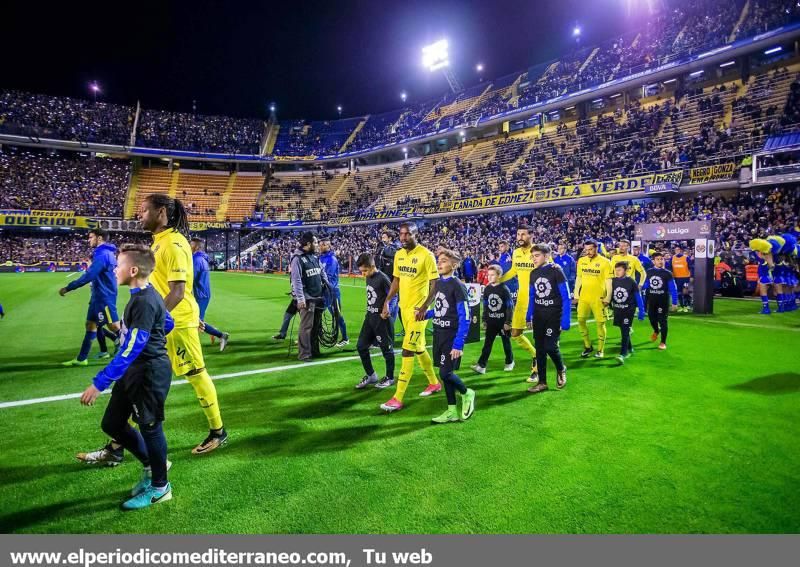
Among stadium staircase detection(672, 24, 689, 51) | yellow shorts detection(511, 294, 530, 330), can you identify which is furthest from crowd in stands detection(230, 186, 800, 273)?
stadium staircase detection(672, 24, 689, 51)

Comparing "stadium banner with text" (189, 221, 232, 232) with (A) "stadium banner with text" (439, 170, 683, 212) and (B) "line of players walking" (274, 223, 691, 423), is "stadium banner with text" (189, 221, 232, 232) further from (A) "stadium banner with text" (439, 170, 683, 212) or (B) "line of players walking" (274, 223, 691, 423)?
(B) "line of players walking" (274, 223, 691, 423)

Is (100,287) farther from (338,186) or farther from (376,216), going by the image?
(338,186)

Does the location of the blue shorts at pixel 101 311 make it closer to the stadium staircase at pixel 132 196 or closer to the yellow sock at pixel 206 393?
the yellow sock at pixel 206 393

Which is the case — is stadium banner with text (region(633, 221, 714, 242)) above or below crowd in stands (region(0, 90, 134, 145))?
below

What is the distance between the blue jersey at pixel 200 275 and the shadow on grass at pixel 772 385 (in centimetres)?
933

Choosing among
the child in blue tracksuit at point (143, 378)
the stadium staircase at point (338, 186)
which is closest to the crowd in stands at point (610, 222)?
the stadium staircase at point (338, 186)

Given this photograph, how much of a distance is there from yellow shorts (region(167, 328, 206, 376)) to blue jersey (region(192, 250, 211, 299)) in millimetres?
5034

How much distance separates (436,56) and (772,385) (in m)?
52.6

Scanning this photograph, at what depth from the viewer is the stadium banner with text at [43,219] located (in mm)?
42406

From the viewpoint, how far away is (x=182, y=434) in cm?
456

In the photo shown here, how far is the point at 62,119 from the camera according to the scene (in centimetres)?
5003

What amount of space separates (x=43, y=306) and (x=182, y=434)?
1511cm

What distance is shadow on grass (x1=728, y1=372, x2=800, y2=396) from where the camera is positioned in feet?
19.4

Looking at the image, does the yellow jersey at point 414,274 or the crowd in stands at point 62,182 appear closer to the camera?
the yellow jersey at point 414,274
